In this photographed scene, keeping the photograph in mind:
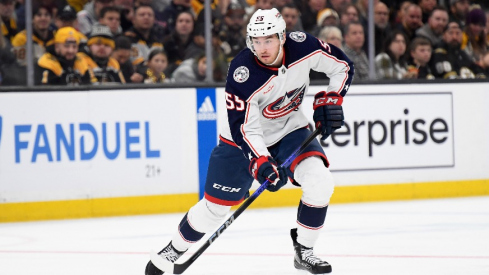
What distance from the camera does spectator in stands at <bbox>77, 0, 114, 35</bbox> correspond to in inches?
228

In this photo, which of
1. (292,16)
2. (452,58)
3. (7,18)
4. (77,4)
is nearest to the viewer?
(7,18)

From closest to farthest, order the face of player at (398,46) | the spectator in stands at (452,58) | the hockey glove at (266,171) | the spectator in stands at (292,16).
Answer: the hockey glove at (266,171) → the spectator in stands at (292,16) → the face of player at (398,46) → the spectator in stands at (452,58)

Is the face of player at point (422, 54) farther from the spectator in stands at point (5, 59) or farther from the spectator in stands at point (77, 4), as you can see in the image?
the spectator in stands at point (5, 59)

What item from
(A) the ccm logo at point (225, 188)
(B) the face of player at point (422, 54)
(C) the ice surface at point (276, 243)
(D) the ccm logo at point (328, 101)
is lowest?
(C) the ice surface at point (276, 243)

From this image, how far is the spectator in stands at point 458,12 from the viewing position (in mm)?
6801

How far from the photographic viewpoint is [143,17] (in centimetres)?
595

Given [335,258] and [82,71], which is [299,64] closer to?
[335,258]

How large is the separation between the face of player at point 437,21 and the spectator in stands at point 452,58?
0.05 meters

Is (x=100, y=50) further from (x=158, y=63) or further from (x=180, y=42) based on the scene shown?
Result: (x=180, y=42)

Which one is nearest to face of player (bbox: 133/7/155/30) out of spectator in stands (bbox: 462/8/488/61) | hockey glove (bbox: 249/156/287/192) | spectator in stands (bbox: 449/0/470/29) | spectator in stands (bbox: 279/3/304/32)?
spectator in stands (bbox: 279/3/304/32)

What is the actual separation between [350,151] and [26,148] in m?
2.30

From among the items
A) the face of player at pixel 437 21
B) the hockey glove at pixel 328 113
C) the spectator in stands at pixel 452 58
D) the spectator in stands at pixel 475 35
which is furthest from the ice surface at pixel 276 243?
the face of player at pixel 437 21

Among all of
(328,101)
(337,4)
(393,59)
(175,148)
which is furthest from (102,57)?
(328,101)

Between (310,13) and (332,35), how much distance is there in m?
0.24
